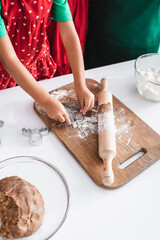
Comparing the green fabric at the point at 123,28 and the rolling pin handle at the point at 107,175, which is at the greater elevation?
the green fabric at the point at 123,28

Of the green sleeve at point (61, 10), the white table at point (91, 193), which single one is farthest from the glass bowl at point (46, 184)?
the green sleeve at point (61, 10)

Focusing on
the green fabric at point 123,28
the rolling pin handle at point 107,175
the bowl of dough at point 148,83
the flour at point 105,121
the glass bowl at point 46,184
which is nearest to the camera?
the glass bowl at point 46,184

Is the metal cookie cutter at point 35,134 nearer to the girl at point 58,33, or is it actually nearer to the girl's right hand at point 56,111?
the girl's right hand at point 56,111

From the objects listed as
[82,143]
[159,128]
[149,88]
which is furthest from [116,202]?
[149,88]

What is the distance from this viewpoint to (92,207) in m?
0.66

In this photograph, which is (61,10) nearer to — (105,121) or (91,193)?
(105,121)

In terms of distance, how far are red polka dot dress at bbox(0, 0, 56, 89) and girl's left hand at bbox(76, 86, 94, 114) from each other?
1.17ft

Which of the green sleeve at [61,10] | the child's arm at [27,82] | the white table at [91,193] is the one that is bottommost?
the white table at [91,193]

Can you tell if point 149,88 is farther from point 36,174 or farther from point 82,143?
point 36,174

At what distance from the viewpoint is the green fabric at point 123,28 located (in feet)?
3.80

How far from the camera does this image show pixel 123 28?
1.26 meters

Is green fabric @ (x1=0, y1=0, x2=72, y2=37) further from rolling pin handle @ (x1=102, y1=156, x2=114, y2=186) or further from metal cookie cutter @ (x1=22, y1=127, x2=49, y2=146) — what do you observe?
rolling pin handle @ (x1=102, y1=156, x2=114, y2=186)

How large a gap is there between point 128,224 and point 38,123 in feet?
1.49

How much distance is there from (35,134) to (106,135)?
0.24m
